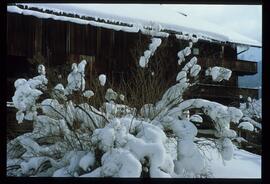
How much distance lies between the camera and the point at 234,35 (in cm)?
1234

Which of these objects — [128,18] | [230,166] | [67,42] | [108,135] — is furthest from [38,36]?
[108,135]

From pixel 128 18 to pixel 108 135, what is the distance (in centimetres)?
671

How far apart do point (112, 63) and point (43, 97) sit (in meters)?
4.52

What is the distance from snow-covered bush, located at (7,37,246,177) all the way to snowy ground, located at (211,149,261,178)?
0.37m

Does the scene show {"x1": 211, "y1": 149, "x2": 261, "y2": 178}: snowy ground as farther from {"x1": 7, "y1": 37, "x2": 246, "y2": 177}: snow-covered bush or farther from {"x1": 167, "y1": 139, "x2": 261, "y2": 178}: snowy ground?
{"x1": 7, "y1": 37, "x2": 246, "y2": 177}: snow-covered bush

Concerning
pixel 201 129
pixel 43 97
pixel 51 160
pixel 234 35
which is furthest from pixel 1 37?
pixel 234 35

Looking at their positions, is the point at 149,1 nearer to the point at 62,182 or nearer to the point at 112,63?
the point at 62,182

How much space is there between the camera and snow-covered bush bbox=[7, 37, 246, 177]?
4164mm

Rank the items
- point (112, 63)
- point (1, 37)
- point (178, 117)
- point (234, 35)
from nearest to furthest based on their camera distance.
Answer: point (1, 37), point (178, 117), point (112, 63), point (234, 35)

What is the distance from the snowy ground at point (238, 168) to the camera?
5430mm

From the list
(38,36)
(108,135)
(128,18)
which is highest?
(128,18)

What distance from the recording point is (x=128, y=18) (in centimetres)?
1043

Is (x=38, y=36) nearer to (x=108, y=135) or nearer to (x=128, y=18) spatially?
(x=128, y=18)

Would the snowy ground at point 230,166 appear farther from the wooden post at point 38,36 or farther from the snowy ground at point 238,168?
the wooden post at point 38,36
